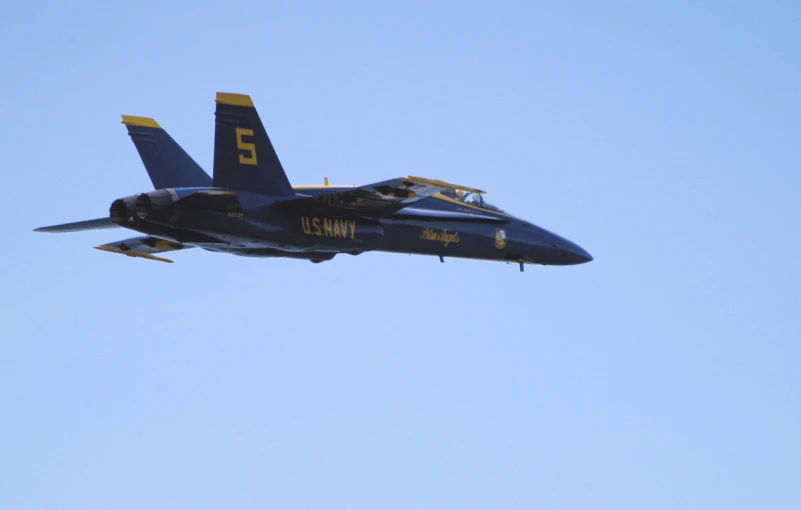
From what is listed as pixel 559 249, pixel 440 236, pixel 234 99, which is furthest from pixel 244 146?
pixel 559 249

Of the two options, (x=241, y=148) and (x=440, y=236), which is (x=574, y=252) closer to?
(x=440, y=236)

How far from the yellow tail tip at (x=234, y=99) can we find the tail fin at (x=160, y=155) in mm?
4144

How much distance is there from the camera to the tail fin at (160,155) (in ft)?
127

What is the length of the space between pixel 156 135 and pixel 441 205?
8.65m

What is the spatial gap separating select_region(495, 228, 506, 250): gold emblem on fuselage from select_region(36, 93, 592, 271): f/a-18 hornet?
0.03 m

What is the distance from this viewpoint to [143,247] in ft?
131

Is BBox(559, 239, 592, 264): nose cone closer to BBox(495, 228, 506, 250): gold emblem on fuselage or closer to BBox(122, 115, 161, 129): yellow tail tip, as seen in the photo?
BBox(495, 228, 506, 250): gold emblem on fuselage

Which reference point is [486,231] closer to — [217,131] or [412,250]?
[412,250]

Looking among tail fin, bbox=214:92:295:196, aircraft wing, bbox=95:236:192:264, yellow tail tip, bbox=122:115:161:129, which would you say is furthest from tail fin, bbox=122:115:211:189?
tail fin, bbox=214:92:295:196

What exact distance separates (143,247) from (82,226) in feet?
8.76

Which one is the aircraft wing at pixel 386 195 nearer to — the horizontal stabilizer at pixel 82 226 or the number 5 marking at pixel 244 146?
the number 5 marking at pixel 244 146

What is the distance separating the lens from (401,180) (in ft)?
113

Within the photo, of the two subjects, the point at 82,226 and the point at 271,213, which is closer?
the point at 271,213

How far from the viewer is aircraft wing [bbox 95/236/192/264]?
1559 inches
